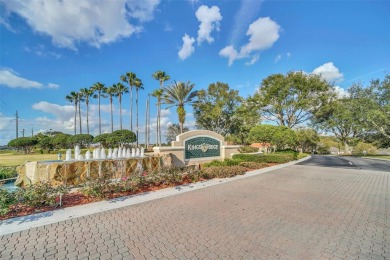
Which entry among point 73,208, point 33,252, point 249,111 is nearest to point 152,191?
point 73,208

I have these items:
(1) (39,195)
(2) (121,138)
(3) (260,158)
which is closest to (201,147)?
(3) (260,158)

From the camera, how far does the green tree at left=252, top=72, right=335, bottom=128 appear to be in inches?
1264

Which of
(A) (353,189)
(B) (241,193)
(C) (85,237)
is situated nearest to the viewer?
(C) (85,237)

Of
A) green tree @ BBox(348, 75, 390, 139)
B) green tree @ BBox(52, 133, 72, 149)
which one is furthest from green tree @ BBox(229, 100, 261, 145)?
green tree @ BBox(52, 133, 72, 149)

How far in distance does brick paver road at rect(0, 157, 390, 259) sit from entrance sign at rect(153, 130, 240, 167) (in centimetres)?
764

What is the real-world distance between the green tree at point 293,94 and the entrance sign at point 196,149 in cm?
1783

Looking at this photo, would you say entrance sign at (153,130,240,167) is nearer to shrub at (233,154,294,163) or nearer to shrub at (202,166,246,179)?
shrub at (233,154,294,163)

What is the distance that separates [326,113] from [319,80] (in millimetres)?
7319

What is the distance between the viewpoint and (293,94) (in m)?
33.2

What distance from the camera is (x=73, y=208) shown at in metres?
6.11

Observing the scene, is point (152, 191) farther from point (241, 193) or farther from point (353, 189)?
point (353, 189)

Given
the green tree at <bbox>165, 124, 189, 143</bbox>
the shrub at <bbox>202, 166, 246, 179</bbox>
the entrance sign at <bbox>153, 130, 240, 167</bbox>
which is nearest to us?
the shrub at <bbox>202, 166, 246, 179</bbox>

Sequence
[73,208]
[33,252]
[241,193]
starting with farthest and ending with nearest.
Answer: [241,193], [73,208], [33,252]

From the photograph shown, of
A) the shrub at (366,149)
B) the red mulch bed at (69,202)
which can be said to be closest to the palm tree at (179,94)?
the red mulch bed at (69,202)
